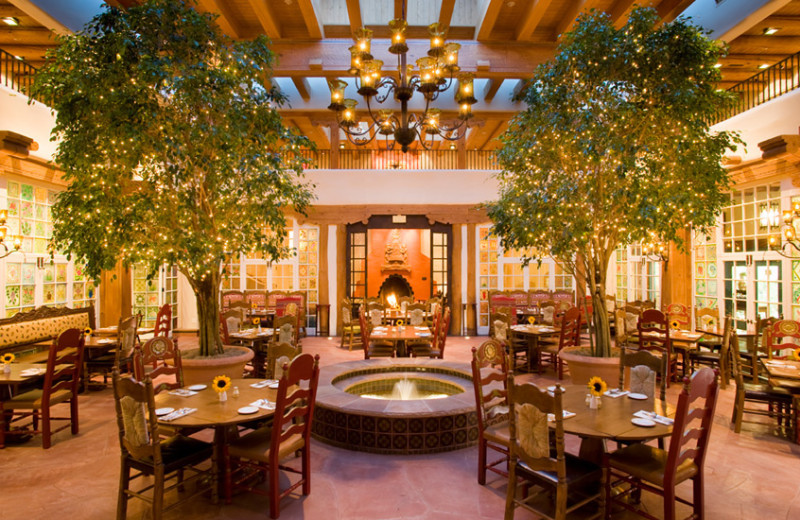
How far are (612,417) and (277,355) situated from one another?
2.90 metres

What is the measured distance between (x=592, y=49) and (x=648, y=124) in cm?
110

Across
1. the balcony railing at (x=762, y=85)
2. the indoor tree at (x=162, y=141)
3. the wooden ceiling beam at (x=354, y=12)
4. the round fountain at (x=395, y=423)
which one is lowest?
the round fountain at (x=395, y=423)

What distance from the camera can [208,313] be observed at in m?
5.88

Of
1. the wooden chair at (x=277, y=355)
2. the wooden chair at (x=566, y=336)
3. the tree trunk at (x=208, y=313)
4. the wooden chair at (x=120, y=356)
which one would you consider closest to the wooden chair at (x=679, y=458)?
the wooden chair at (x=277, y=355)

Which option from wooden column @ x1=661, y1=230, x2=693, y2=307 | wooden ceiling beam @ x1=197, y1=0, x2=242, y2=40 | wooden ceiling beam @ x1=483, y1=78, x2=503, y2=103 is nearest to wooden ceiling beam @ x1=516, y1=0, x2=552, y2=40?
wooden ceiling beam @ x1=483, y1=78, x2=503, y2=103

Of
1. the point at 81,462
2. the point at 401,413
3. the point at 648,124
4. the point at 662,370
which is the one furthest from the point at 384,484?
the point at 648,124

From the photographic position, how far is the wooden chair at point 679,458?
2.81 metres

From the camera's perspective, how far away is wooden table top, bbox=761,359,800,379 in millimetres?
4801

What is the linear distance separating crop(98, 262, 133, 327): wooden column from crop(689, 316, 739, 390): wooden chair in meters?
10.9

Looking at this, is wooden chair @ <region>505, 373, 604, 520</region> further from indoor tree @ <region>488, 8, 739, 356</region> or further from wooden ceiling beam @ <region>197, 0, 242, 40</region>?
wooden ceiling beam @ <region>197, 0, 242, 40</region>

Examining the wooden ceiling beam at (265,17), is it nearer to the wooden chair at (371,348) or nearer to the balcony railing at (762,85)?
the wooden chair at (371,348)

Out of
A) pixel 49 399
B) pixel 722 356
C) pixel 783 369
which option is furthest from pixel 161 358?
pixel 722 356

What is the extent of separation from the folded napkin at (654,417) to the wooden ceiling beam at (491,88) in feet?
28.4

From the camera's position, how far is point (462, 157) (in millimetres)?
12227
